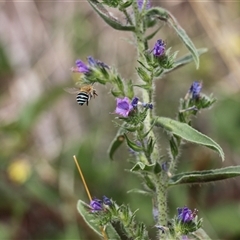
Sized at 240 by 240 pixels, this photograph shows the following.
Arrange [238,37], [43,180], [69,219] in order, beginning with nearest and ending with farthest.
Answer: [69,219], [43,180], [238,37]

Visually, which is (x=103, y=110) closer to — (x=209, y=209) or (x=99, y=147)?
(x=99, y=147)

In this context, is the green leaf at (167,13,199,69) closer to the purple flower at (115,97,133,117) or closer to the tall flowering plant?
the tall flowering plant

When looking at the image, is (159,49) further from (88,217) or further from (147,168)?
(88,217)

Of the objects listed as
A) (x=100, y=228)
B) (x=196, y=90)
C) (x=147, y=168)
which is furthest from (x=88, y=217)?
(x=196, y=90)

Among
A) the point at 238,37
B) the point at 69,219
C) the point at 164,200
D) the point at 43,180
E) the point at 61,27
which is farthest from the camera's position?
the point at 61,27

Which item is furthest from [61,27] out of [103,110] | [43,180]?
[43,180]

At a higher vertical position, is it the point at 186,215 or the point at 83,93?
the point at 83,93
